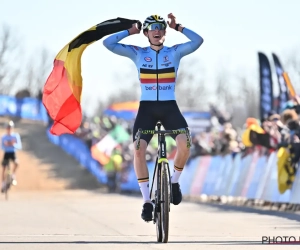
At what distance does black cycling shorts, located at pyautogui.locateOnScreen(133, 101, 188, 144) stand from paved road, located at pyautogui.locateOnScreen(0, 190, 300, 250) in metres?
1.23

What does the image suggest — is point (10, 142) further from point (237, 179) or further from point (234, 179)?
point (237, 179)

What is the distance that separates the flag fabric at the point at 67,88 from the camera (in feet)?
43.2

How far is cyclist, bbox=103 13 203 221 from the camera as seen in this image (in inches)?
466

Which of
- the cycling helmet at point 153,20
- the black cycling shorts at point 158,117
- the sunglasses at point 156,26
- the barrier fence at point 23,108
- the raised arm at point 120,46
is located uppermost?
the cycling helmet at point 153,20

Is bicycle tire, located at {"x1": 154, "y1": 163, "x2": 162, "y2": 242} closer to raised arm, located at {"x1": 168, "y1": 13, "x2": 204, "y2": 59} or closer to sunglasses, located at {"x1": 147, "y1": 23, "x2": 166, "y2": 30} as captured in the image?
raised arm, located at {"x1": 168, "y1": 13, "x2": 204, "y2": 59}

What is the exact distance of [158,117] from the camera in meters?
11.9

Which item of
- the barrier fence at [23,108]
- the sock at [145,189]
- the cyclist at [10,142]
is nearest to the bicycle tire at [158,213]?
the sock at [145,189]

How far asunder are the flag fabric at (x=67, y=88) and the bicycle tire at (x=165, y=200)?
86.7 inches

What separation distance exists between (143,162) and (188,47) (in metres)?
1.40

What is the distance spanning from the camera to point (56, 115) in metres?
13.6

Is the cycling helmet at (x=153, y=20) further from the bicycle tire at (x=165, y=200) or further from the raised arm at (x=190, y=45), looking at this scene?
the bicycle tire at (x=165, y=200)

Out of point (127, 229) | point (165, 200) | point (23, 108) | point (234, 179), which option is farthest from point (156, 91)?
point (23, 108)

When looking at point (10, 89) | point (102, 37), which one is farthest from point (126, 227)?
point (10, 89)

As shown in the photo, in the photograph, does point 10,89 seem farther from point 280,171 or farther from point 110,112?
point 280,171
